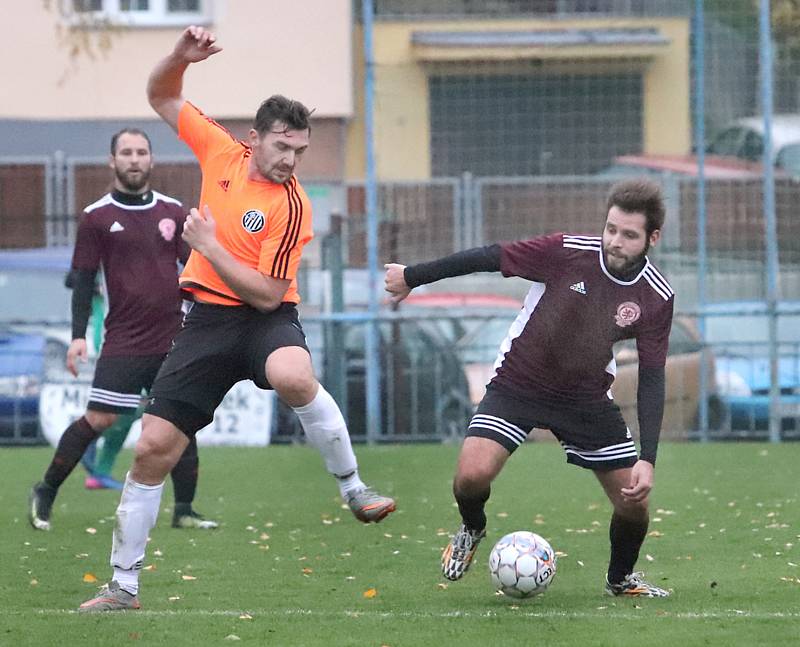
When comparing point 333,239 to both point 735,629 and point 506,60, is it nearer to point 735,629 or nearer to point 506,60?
point 506,60

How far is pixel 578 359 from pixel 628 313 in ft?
0.92

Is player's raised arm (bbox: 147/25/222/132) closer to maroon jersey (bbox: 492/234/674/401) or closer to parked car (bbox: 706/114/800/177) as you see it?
maroon jersey (bbox: 492/234/674/401)

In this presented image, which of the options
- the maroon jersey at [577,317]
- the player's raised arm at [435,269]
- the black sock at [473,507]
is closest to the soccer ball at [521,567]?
the black sock at [473,507]

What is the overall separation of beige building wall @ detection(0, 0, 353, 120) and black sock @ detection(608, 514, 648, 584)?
1594 cm

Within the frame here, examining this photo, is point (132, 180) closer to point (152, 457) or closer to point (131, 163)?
point (131, 163)

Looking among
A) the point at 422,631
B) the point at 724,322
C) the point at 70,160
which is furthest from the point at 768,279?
the point at 422,631

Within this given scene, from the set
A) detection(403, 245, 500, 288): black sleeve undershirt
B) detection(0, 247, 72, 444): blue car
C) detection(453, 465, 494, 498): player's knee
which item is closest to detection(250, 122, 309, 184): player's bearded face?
detection(403, 245, 500, 288): black sleeve undershirt

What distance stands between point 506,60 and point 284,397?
31.5ft

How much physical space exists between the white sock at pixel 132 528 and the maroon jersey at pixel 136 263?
297cm

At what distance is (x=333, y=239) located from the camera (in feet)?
48.0

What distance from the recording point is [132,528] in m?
6.57

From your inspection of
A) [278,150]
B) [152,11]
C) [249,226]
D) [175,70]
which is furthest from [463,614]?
[152,11]

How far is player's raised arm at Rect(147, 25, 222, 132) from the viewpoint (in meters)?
7.05

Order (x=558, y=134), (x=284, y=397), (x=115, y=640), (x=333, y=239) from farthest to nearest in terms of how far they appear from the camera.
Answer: (x=558, y=134), (x=333, y=239), (x=284, y=397), (x=115, y=640)
